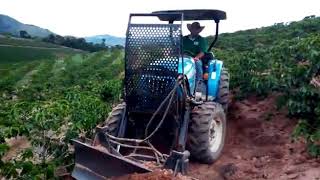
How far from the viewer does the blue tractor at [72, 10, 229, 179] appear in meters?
5.73

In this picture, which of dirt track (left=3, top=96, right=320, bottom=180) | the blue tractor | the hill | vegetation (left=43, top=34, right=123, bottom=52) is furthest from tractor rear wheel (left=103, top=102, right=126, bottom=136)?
vegetation (left=43, top=34, right=123, bottom=52)

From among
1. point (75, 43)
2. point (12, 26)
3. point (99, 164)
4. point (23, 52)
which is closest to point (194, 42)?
point (99, 164)

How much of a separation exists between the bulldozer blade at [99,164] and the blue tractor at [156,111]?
0.01m

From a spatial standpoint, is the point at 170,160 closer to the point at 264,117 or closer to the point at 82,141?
the point at 82,141

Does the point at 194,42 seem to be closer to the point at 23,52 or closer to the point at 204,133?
the point at 204,133

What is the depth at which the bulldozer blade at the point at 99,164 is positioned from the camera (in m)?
5.07

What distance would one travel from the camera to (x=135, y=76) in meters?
6.23

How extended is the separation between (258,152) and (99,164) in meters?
2.53

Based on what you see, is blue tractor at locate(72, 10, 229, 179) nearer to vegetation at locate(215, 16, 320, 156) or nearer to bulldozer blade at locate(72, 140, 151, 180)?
bulldozer blade at locate(72, 140, 151, 180)

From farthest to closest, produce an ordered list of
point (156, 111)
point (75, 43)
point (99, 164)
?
1. point (75, 43)
2. point (156, 111)
3. point (99, 164)

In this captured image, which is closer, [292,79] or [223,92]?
[292,79]

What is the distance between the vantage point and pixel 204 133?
6.18 meters

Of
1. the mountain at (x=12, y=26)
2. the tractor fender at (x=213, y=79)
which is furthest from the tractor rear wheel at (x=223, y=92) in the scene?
the mountain at (x=12, y=26)

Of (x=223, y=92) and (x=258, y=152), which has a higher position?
(x=223, y=92)
